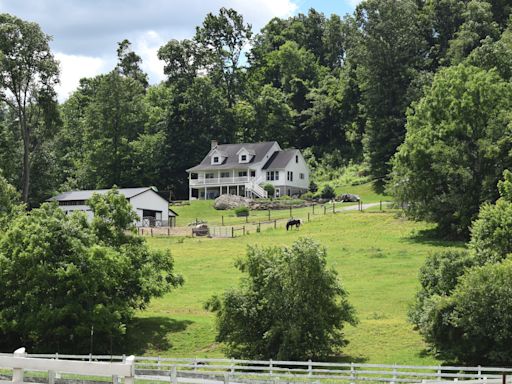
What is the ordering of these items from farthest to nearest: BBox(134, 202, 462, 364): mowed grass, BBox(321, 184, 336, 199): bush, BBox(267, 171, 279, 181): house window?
BBox(267, 171, 279, 181): house window < BBox(321, 184, 336, 199): bush < BBox(134, 202, 462, 364): mowed grass

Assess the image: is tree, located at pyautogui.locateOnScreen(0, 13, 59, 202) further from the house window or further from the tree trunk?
the house window

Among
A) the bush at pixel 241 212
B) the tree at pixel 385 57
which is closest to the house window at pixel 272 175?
the tree at pixel 385 57

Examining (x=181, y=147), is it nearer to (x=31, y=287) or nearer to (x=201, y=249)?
(x=201, y=249)

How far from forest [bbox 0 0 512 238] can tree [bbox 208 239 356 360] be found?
1134 inches

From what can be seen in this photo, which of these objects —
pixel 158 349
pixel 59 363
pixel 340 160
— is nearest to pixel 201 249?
pixel 158 349

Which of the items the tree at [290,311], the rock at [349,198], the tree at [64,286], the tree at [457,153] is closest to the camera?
the tree at [290,311]

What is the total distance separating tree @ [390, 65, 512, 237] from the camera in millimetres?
60156

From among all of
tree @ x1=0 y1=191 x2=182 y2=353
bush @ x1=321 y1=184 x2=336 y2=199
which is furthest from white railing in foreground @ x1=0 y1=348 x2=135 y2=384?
bush @ x1=321 y1=184 x2=336 y2=199

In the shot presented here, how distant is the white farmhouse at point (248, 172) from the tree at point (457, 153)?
33693 mm

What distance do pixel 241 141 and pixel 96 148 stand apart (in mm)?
22233

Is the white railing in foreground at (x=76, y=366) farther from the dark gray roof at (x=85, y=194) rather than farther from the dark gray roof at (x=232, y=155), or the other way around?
the dark gray roof at (x=232, y=155)

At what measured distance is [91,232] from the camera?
3909 centimetres

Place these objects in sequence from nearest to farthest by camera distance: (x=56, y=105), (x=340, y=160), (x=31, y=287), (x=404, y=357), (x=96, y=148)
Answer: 1. (x=404, y=357)
2. (x=31, y=287)
3. (x=56, y=105)
4. (x=96, y=148)
5. (x=340, y=160)

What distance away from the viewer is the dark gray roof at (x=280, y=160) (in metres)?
97.8
